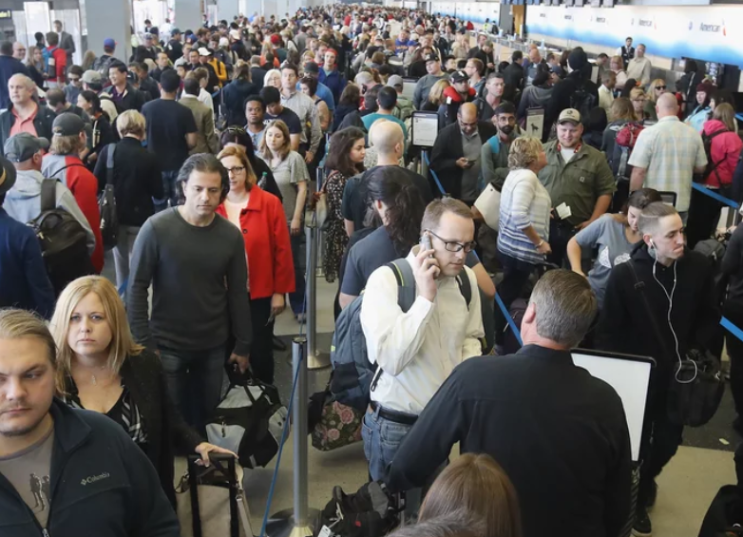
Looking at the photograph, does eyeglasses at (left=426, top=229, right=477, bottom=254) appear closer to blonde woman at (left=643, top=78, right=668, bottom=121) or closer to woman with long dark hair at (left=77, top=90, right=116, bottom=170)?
woman with long dark hair at (left=77, top=90, right=116, bottom=170)

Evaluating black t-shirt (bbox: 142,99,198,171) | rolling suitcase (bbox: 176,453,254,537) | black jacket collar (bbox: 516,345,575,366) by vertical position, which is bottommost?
rolling suitcase (bbox: 176,453,254,537)

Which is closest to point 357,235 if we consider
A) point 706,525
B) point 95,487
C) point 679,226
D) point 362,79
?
point 679,226

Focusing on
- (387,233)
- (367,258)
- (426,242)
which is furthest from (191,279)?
(426,242)

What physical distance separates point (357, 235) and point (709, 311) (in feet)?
6.35

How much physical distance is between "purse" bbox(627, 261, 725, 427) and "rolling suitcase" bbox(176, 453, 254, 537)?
210 centimetres

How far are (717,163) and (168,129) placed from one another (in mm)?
5344

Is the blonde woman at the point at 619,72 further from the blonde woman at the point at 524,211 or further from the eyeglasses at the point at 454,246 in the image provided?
the eyeglasses at the point at 454,246

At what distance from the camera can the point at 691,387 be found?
381cm

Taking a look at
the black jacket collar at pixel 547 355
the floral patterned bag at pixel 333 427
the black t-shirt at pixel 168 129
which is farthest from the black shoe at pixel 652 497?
the black t-shirt at pixel 168 129

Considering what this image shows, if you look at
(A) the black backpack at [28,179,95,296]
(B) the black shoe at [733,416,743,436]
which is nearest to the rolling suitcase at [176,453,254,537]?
(A) the black backpack at [28,179,95,296]

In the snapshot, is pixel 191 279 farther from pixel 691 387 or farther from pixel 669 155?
pixel 669 155

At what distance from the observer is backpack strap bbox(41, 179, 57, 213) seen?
477 cm

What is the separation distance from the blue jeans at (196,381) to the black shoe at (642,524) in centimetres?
231

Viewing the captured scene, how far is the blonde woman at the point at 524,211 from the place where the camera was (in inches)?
216
